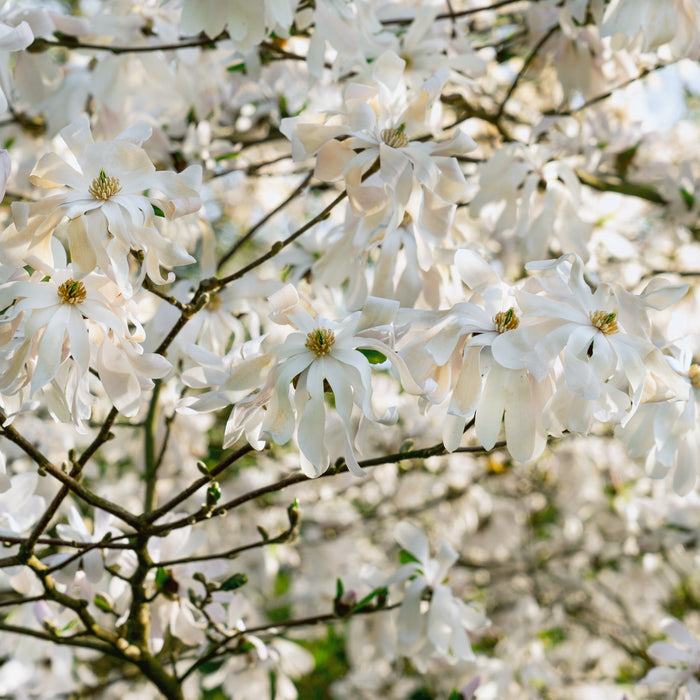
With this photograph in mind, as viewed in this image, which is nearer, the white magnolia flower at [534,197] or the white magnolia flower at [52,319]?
the white magnolia flower at [52,319]

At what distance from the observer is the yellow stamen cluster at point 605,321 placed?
62 cm

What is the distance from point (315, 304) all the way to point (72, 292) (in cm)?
53

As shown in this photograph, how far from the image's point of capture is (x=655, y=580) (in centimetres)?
256

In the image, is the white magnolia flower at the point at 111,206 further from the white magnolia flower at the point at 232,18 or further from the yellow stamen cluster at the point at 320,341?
the white magnolia flower at the point at 232,18

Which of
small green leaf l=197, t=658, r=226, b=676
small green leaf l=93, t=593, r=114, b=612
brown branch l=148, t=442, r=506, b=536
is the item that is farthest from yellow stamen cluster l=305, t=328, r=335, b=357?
small green leaf l=197, t=658, r=226, b=676

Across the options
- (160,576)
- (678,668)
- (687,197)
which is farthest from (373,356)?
(687,197)

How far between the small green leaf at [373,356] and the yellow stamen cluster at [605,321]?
0.60 ft

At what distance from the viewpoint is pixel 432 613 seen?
971 millimetres

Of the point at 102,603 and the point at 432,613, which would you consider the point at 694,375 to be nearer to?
the point at 432,613

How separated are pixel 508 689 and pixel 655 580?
1.04 meters

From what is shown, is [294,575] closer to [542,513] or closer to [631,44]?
[542,513]

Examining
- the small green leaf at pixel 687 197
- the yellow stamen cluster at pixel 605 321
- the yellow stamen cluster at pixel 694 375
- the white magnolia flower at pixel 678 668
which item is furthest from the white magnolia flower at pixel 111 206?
the small green leaf at pixel 687 197

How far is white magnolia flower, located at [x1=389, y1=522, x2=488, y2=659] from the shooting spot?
961mm

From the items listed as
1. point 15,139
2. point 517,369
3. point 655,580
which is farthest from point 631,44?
point 655,580
